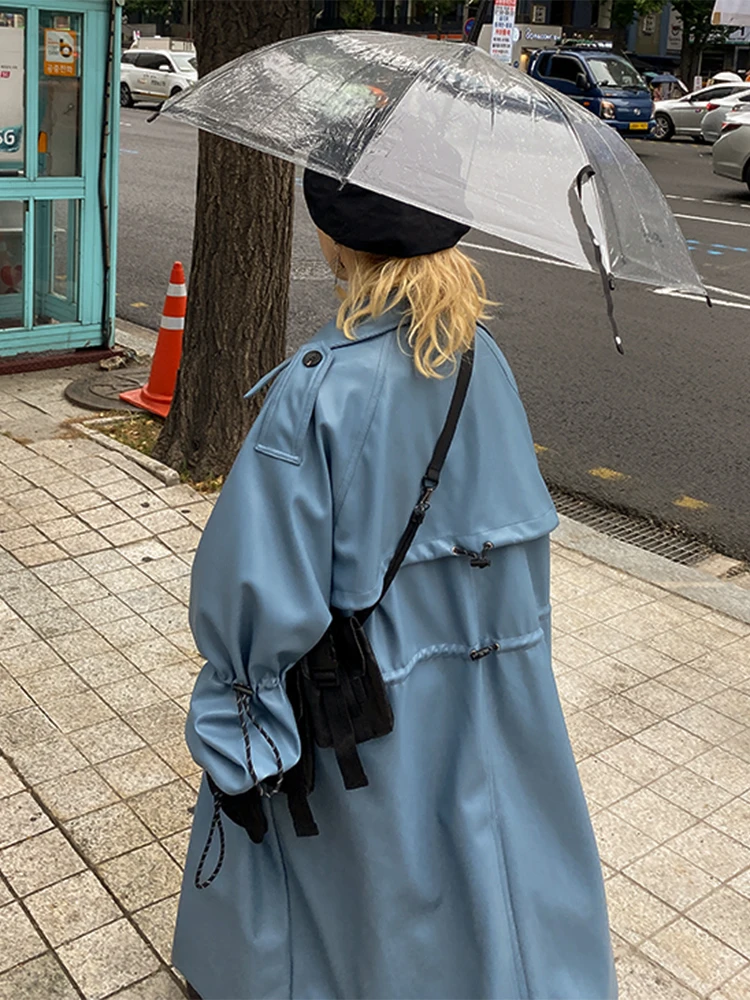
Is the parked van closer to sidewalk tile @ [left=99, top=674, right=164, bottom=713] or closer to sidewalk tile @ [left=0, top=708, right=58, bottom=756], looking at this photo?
sidewalk tile @ [left=99, top=674, right=164, bottom=713]

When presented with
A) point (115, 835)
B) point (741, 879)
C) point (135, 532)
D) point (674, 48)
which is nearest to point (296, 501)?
point (115, 835)

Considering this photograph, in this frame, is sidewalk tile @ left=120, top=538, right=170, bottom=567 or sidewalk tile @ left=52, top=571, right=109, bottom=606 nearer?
sidewalk tile @ left=52, top=571, right=109, bottom=606

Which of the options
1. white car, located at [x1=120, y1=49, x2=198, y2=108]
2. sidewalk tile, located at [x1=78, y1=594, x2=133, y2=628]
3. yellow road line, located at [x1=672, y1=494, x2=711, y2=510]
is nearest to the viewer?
sidewalk tile, located at [x1=78, y1=594, x2=133, y2=628]

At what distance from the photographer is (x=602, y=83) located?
24.2 meters

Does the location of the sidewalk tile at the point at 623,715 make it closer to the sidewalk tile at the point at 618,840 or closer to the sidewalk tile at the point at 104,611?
the sidewalk tile at the point at 618,840

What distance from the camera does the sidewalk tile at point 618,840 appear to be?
3.28 metres

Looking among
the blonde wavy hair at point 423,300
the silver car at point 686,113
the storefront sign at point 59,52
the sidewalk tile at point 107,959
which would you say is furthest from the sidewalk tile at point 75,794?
the silver car at point 686,113

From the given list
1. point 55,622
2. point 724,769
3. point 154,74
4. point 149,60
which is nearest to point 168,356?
point 55,622

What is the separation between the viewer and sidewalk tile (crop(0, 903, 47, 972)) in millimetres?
2748

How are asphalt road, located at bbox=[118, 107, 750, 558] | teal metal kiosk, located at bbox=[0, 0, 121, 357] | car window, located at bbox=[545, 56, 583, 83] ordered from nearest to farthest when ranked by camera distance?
asphalt road, located at bbox=[118, 107, 750, 558]
teal metal kiosk, located at bbox=[0, 0, 121, 357]
car window, located at bbox=[545, 56, 583, 83]

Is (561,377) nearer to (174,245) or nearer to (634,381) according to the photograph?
(634,381)

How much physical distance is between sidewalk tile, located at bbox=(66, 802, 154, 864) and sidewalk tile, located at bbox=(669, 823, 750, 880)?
1426 millimetres

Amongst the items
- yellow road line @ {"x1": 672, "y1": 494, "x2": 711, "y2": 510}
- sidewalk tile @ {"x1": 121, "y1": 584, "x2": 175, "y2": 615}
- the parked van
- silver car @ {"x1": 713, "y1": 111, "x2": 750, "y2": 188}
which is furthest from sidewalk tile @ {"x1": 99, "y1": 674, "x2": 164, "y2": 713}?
the parked van

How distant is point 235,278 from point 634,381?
11.4 feet
